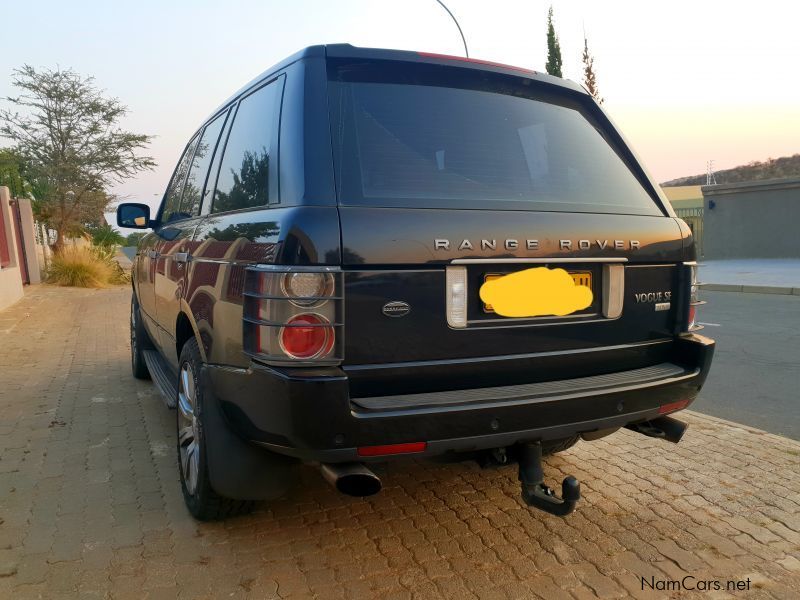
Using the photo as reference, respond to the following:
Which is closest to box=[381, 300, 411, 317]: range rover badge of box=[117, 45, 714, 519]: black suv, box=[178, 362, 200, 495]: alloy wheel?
box=[117, 45, 714, 519]: black suv

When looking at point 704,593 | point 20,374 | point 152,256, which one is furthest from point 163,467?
point 20,374

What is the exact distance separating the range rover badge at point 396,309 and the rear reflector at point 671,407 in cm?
121

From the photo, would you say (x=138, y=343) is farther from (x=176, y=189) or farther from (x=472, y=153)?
(x=472, y=153)

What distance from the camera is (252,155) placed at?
2.73 m

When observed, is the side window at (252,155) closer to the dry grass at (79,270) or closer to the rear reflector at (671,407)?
the rear reflector at (671,407)

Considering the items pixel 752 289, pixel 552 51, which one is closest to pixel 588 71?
pixel 552 51

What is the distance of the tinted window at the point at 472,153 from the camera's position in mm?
2328

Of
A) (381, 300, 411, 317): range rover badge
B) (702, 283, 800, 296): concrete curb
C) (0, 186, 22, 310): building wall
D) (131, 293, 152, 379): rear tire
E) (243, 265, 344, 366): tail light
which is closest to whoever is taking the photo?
(243, 265, 344, 366): tail light

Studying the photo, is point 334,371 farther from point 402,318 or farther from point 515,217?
point 515,217

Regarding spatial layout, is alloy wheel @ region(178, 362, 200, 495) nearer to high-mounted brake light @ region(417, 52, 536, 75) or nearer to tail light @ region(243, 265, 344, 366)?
A: tail light @ region(243, 265, 344, 366)

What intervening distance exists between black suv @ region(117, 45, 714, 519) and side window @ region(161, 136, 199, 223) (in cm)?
123

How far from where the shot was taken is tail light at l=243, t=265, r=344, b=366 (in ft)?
6.74

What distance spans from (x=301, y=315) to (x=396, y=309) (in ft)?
1.08

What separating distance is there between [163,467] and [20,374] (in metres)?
3.43
